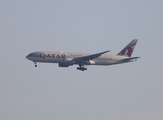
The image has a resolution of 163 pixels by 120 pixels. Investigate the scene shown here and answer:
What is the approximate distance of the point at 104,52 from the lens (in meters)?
111

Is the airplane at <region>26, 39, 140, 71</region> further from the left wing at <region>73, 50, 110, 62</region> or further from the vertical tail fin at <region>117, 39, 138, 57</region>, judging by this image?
the vertical tail fin at <region>117, 39, 138, 57</region>

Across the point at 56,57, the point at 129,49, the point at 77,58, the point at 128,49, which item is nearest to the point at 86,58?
the point at 77,58

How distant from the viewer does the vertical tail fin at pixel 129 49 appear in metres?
124

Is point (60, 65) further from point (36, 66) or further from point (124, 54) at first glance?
point (124, 54)

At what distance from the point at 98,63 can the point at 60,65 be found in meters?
8.82

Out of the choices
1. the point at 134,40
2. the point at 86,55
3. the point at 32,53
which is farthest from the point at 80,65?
the point at 134,40

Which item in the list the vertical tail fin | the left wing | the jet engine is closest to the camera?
the jet engine

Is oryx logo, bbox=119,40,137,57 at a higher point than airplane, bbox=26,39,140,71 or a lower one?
higher

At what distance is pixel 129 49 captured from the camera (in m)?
125

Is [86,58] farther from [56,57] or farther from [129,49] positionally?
[129,49]

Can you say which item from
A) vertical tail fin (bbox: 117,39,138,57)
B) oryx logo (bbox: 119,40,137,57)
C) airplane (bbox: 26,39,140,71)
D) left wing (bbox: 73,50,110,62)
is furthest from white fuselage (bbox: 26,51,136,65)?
oryx logo (bbox: 119,40,137,57)

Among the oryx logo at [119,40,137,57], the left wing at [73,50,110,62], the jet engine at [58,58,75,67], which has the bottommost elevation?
the jet engine at [58,58,75,67]

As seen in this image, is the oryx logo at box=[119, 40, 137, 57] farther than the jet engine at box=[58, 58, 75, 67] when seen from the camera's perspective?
Yes

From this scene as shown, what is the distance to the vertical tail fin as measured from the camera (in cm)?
12375
